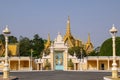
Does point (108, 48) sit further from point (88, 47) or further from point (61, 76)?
point (61, 76)

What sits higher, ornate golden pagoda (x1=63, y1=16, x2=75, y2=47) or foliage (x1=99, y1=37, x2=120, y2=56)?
ornate golden pagoda (x1=63, y1=16, x2=75, y2=47)

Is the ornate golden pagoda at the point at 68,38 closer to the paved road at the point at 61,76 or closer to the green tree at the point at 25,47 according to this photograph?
the green tree at the point at 25,47

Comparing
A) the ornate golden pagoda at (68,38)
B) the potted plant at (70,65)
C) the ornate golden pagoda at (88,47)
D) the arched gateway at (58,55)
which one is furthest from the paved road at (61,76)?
the ornate golden pagoda at (88,47)

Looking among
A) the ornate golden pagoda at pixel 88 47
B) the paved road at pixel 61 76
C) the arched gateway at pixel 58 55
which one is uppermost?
the ornate golden pagoda at pixel 88 47

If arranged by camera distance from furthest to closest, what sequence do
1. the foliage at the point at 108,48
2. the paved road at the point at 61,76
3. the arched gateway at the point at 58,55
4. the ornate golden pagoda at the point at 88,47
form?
the ornate golden pagoda at the point at 88,47, the foliage at the point at 108,48, the arched gateway at the point at 58,55, the paved road at the point at 61,76

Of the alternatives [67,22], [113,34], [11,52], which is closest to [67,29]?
[67,22]

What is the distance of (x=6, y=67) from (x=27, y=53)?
6402 cm

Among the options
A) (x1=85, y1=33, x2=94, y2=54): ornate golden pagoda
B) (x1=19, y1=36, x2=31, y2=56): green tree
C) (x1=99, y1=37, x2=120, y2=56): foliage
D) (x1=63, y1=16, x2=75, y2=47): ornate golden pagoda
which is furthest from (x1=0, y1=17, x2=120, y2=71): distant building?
(x1=85, y1=33, x2=94, y2=54): ornate golden pagoda

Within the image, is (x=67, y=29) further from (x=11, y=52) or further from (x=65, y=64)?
(x=65, y=64)

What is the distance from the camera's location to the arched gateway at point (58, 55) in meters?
68.8

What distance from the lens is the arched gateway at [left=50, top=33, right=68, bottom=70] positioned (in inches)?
2707

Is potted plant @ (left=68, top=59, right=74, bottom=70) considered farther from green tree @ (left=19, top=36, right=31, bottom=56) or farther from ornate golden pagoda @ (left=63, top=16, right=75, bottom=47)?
ornate golden pagoda @ (left=63, top=16, right=75, bottom=47)

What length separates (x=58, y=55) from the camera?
230 ft

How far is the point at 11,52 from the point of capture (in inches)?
3482
